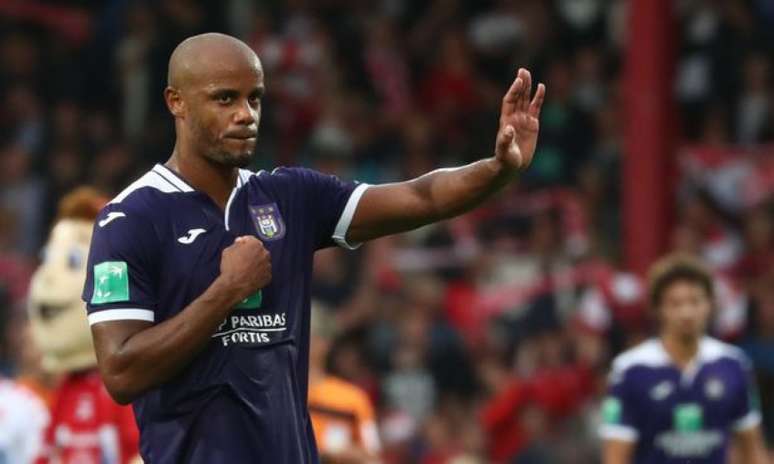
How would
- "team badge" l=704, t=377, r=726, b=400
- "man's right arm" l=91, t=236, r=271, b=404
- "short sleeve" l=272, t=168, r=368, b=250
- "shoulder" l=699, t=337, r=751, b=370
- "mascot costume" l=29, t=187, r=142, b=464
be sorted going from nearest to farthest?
"man's right arm" l=91, t=236, r=271, b=404
"short sleeve" l=272, t=168, r=368, b=250
"mascot costume" l=29, t=187, r=142, b=464
"team badge" l=704, t=377, r=726, b=400
"shoulder" l=699, t=337, r=751, b=370

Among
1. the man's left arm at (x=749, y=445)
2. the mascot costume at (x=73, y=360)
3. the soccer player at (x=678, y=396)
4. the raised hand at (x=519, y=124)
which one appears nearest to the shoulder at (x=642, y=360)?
the soccer player at (x=678, y=396)

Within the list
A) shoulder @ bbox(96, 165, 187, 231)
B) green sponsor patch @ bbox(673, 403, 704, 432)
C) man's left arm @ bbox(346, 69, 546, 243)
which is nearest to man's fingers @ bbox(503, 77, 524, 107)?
man's left arm @ bbox(346, 69, 546, 243)

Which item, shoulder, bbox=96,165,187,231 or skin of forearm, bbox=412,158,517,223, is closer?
shoulder, bbox=96,165,187,231

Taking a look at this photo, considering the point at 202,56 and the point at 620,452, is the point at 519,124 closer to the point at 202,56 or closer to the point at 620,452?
the point at 202,56

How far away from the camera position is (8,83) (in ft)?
49.2

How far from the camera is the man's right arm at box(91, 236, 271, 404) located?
4.45 m

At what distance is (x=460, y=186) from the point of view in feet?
15.8

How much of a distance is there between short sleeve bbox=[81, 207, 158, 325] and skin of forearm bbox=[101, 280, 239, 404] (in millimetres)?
83

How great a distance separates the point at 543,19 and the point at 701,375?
5.86m

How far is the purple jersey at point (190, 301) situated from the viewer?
457cm

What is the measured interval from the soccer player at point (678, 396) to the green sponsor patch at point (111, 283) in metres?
3.55

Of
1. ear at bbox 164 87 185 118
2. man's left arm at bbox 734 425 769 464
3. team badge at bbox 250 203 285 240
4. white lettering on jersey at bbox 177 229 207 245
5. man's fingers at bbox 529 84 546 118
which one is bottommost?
man's left arm at bbox 734 425 769 464

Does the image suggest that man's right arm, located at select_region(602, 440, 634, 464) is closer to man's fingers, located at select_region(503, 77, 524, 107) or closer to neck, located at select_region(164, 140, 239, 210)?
man's fingers, located at select_region(503, 77, 524, 107)

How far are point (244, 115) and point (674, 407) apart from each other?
11.8 ft
